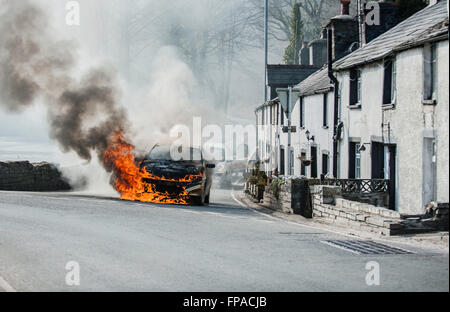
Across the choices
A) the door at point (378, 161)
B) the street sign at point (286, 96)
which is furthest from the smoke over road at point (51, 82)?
the door at point (378, 161)

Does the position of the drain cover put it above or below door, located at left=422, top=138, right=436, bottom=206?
below

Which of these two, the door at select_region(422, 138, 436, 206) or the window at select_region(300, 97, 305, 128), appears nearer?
the door at select_region(422, 138, 436, 206)

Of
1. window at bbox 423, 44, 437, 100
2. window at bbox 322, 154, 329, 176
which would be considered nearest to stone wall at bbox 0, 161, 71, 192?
window at bbox 322, 154, 329, 176

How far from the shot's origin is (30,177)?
25547mm

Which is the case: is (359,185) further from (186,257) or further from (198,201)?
(186,257)

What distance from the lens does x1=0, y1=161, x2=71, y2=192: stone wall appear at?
2411cm

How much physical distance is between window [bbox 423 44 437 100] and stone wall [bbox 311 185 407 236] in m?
3.43

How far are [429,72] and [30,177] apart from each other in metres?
16.7

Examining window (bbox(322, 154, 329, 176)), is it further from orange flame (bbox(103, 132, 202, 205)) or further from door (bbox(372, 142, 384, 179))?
orange flame (bbox(103, 132, 202, 205))

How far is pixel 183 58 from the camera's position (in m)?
66.6

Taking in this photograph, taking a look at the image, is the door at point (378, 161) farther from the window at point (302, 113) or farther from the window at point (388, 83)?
the window at point (302, 113)

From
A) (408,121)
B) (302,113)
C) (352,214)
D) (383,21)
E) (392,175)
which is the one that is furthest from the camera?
(302,113)

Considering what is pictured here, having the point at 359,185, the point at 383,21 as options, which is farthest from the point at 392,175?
the point at 383,21

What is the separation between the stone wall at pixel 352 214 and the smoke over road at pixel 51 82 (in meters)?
10.7
